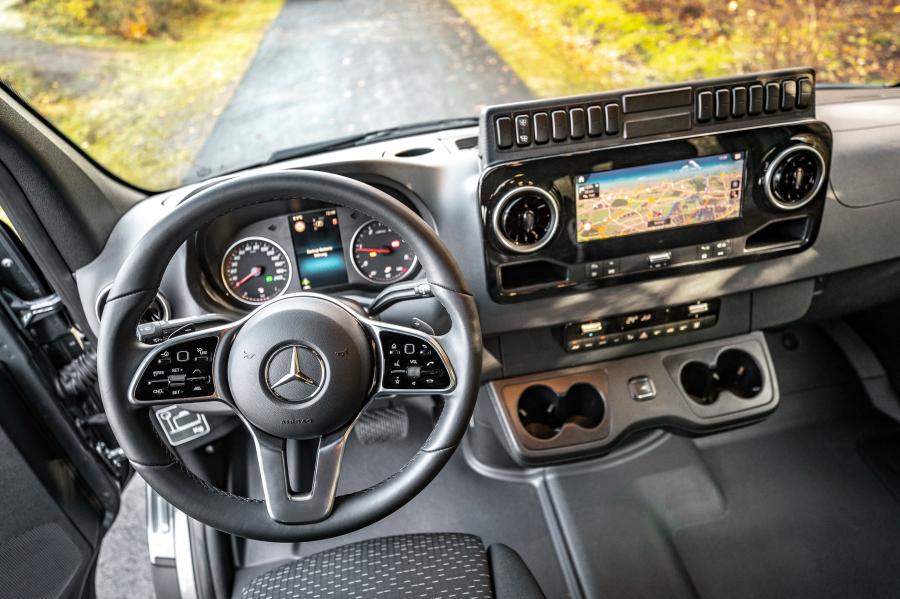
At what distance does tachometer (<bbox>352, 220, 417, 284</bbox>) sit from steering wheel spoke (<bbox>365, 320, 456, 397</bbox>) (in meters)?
0.53

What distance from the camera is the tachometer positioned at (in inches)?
70.9

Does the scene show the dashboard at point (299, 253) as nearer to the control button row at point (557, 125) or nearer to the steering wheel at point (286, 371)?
the control button row at point (557, 125)

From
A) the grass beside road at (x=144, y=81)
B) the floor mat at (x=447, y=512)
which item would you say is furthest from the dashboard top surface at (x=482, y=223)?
the floor mat at (x=447, y=512)

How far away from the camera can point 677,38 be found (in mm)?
3451

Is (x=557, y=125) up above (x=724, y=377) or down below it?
above

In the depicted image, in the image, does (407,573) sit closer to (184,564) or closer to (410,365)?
(410,365)

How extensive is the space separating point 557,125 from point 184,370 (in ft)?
3.46

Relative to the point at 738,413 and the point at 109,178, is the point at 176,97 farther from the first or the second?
the point at 738,413

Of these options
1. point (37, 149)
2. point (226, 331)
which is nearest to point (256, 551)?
point (226, 331)

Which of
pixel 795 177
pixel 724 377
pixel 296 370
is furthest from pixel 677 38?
pixel 296 370

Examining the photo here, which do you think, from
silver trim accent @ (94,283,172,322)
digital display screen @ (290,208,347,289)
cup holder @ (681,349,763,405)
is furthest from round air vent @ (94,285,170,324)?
cup holder @ (681,349,763,405)

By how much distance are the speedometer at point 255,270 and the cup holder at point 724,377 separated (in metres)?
1.40

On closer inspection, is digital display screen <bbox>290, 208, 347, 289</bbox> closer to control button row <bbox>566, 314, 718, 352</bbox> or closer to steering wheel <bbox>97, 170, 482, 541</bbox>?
steering wheel <bbox>97, 170, 482, 541</bbox>

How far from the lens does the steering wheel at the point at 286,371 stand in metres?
1.21
